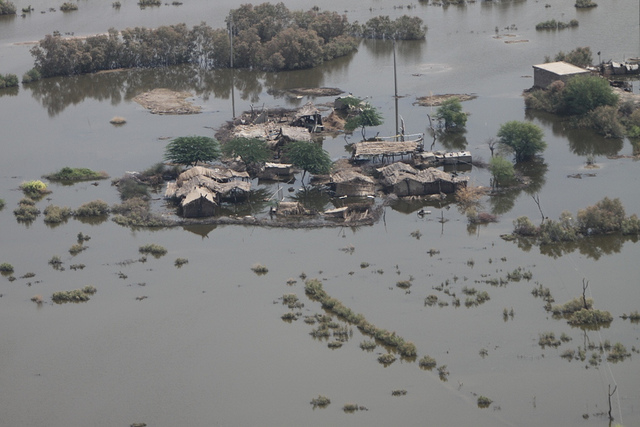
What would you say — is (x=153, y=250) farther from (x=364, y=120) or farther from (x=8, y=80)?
(x=8, y=80)

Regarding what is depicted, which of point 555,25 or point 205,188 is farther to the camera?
point 555,25

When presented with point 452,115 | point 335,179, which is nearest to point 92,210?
point 335,179

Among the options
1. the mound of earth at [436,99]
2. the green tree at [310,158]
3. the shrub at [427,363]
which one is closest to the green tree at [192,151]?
the green tree at [310,158]

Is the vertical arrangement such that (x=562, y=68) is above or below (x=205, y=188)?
above

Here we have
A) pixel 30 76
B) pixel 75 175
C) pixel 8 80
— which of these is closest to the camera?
pixel 75 175

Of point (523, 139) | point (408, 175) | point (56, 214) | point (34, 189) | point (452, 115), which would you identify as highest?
point (452, 115)

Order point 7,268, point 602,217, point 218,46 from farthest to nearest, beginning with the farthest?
1. point 218,46
2. point 602,217
3. point 7,268

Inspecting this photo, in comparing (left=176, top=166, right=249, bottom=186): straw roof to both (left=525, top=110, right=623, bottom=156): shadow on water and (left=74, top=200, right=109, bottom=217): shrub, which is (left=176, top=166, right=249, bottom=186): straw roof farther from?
(left=525, top=110, right=623, bottom=156): shadow on water

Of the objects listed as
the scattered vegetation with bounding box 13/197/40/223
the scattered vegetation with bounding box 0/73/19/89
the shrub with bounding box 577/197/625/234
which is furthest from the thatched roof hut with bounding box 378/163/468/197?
the scattered vegetation with bounding box 0/73/19/89

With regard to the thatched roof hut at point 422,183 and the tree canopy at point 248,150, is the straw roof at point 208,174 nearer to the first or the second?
the tree canopy at point 248,150
